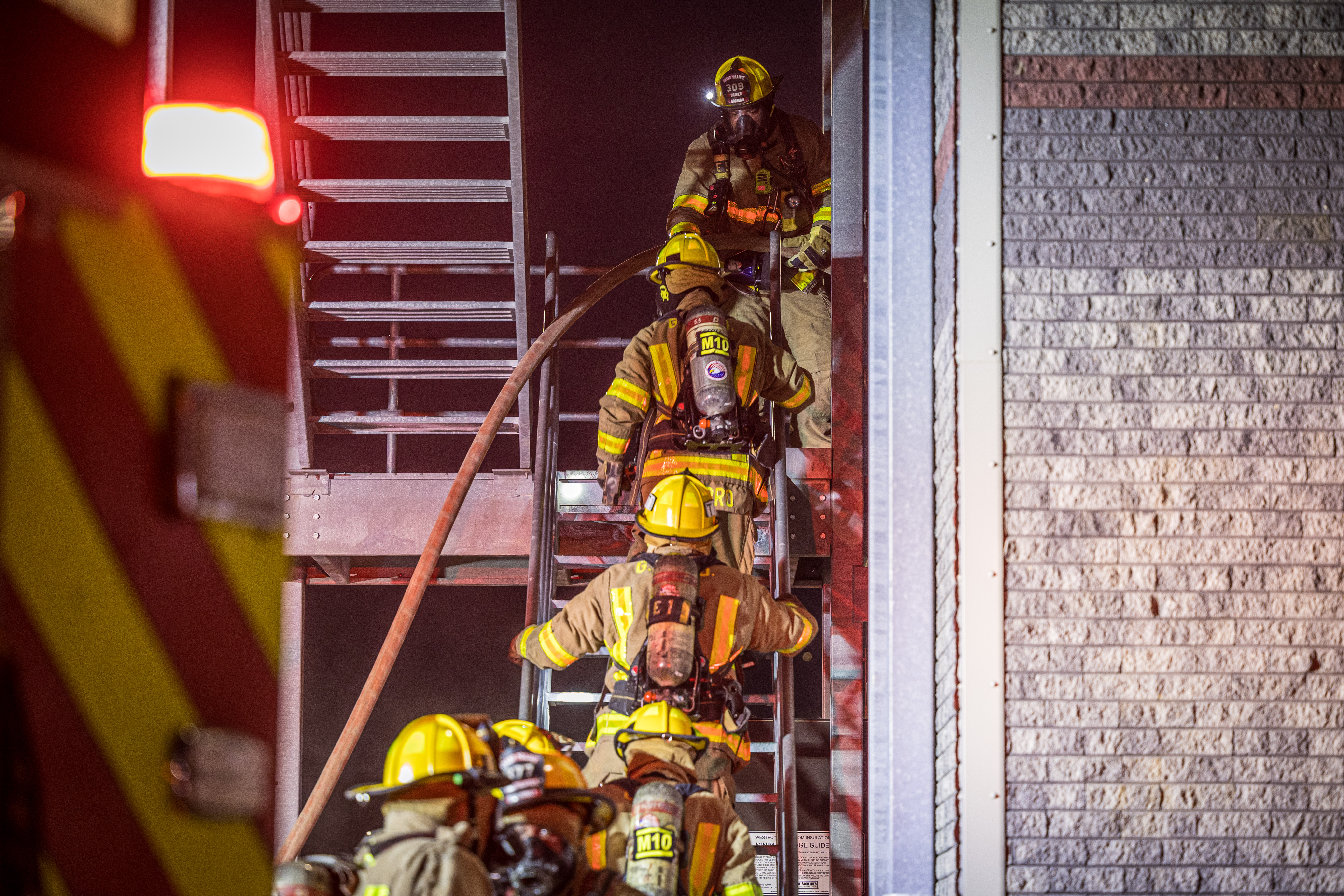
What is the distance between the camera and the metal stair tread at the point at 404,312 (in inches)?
237

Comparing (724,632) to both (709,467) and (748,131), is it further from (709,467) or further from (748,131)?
(748,131)

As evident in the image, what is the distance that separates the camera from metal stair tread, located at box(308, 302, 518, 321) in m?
6.02

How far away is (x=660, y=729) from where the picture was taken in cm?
424

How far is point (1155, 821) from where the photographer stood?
8.70 feet

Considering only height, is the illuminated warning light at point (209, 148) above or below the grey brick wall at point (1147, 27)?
below

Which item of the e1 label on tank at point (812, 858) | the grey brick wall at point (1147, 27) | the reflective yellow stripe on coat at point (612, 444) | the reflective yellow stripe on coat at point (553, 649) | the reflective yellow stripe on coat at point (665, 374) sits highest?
the grey brick wall at point (1147, 27)

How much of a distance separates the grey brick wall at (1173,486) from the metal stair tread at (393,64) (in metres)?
3.42

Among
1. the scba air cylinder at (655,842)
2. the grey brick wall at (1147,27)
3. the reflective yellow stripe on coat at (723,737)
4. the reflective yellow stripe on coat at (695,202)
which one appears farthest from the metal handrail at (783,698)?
the grey brick wall at (1147,27)

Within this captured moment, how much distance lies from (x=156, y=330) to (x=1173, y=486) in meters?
2.48

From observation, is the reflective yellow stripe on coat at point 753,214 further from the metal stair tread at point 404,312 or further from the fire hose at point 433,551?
the metal stair tread at point 404,312

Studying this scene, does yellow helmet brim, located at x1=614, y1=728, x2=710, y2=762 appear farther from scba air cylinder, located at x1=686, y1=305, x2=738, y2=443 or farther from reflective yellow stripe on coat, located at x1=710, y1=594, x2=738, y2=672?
scba air cylinder, located at x1=686, y1=305, x2=738, y2=443

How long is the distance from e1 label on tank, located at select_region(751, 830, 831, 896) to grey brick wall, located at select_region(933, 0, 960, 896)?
3.43 meters

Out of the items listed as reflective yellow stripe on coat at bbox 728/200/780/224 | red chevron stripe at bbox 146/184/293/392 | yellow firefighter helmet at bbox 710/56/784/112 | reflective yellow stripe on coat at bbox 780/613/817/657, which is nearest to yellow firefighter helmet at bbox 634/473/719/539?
reflective yellow stripe on coat at bbox 780/613/817/657

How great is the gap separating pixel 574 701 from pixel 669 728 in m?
1.22
